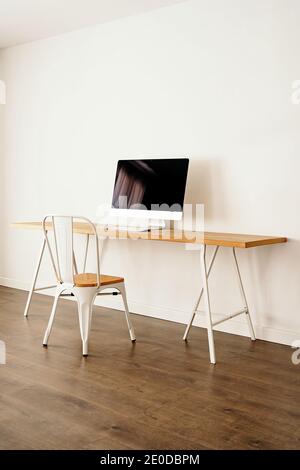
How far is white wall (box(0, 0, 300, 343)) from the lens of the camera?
3.51 metres

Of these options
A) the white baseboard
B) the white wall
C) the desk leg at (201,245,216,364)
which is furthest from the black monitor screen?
the white baseboard

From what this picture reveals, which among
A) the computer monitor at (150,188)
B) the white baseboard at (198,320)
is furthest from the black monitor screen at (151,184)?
the white baseboard at (198,320)

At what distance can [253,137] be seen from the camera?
3.62 m

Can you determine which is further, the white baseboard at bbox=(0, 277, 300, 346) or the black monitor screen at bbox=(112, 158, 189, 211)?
the black monitor screen at bbox=(112, 158, 189, 211)

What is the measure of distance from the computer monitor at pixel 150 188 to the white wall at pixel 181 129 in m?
0.23

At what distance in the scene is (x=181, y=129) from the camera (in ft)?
13.2

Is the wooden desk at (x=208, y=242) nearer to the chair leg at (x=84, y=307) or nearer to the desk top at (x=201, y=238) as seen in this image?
the desk top at (x=201, y=238)

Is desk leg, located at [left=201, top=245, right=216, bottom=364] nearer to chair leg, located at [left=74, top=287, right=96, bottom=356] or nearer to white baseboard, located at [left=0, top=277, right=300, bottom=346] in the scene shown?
white baseboard, located at [left=0, top=277, right=300, bottom=346]

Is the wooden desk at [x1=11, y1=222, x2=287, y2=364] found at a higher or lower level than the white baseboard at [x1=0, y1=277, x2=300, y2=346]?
higher

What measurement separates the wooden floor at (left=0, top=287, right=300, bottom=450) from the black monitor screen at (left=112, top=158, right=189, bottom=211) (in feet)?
3.01

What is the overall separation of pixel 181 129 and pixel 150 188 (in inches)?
20.9

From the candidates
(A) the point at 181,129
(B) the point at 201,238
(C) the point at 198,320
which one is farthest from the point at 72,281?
(A) the point at 181,129

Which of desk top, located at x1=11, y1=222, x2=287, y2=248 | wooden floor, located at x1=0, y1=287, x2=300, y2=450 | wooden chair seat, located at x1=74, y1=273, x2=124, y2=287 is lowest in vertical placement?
wooden floor, located at x1=0, y1=287, x2=300, y2=450
